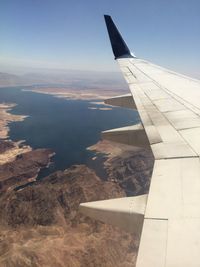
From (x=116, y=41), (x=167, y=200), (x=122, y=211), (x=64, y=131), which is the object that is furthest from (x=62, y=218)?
(x=64, y=131)

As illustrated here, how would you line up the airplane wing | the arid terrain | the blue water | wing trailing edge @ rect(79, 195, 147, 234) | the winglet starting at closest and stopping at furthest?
the airplane wing, wing trailing edge @ rect(79, 195, 147, 234), the winglet, the arid terrain, the blue water

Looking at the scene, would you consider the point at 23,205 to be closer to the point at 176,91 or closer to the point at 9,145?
the point at 176,91

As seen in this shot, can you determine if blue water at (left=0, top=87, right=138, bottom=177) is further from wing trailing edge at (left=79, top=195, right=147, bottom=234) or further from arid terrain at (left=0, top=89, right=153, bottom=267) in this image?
wing trailing edge at (left=79, top=195, right=147, bottom=234)

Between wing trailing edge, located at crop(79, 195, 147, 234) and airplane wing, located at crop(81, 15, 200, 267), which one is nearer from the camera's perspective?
airplane wing, located at crop(81, 15, 200, 267)

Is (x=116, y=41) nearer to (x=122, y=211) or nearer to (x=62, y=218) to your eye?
(x=122, y=211)

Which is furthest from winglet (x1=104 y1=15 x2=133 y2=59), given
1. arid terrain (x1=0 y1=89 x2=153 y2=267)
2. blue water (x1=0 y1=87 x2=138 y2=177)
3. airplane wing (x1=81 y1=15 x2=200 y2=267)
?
blue water (x1=0 y1=87 x2=138 y2=177)

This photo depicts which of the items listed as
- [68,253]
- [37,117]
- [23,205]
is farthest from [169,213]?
[37,117]

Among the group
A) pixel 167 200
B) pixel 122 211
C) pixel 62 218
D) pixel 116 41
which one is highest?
pixel 116 41
